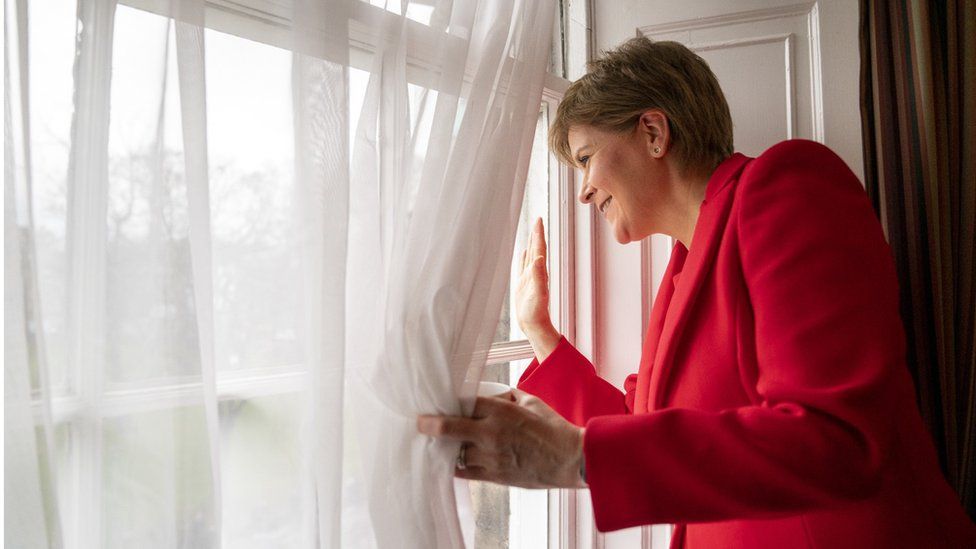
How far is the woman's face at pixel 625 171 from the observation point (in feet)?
3.61

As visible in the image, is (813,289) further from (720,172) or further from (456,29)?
→ (456,29)

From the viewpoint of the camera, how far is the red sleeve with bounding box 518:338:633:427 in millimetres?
1279

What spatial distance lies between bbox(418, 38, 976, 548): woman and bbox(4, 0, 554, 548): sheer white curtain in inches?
4.6

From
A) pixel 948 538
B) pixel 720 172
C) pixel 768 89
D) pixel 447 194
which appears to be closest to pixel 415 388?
pixel 447 194

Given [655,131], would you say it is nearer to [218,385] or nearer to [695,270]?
[695,270]

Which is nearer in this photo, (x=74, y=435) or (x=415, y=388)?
A: (x=74, y=435)

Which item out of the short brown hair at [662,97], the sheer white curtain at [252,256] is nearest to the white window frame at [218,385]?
the sheer white curtain at [252,256]

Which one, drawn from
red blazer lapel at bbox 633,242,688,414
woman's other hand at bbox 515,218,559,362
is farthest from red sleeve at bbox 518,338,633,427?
red blazer lapel at bbox 633,242,688,414

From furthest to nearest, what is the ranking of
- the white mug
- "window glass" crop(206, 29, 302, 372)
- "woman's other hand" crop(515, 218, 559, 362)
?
"woman's other hand" crop(515, 218, 559, 362)
the white mug
"window glass" crop(206, 29, 302, 372)

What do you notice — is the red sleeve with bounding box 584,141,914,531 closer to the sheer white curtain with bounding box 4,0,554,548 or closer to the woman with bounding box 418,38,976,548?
the woman with bounding box 418,38,976,548

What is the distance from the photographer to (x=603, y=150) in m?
1.11

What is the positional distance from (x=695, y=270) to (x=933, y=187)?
0.60 metres

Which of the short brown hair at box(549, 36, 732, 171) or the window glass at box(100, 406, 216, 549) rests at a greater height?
the short brown hair at box(549, 36, 732, 171)

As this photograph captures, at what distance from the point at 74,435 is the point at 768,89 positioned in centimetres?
133
